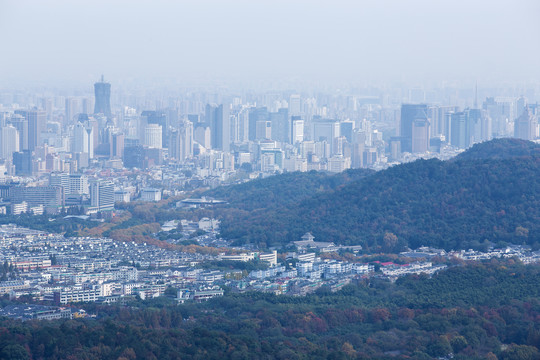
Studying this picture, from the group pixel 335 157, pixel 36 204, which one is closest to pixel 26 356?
pixel 36 204

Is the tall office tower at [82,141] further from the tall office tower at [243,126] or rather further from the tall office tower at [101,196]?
the tall office tower at [101,196]

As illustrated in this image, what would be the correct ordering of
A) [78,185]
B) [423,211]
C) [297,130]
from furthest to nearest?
[297,130] < [78,185] < [423,211]

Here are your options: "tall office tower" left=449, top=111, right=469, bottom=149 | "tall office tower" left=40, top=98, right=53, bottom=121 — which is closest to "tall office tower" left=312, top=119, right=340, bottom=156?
"tall office tower" left=449, top=111, right=469, bottom=149

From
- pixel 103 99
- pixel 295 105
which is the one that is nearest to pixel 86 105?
pixel 103 99

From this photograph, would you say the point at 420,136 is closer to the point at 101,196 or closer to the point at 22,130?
the point at 22,130

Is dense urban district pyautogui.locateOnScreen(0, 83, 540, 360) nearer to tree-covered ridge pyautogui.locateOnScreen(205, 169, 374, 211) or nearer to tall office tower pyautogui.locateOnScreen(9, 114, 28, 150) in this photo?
tree-covered ridge pyautogui.locateOnScreen(205, 169, 374, 211)

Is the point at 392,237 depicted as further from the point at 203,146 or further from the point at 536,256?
the point at 203,146
